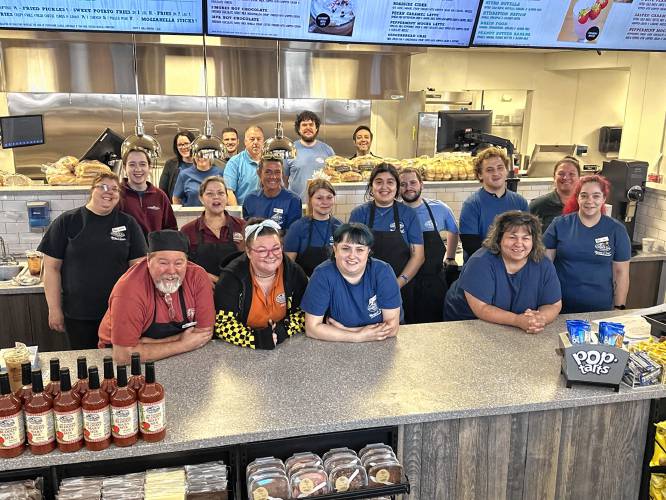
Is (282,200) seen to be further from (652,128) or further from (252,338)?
(652,128)

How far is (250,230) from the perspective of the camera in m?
2.88

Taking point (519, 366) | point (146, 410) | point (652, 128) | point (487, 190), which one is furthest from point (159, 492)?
point (652, 128)

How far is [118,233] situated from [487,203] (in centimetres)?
246

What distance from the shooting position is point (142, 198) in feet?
13.1

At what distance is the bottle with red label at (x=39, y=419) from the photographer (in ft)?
6.41

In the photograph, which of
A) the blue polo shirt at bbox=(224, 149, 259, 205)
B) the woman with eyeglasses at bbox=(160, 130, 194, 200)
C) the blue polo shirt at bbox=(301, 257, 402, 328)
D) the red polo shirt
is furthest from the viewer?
the woman with eyeglasses at bbox=(160, 130, 194, 200)

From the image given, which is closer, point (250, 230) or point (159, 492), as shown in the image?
point (159, 492)

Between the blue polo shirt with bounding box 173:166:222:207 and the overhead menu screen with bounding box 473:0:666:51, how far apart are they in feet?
8.04

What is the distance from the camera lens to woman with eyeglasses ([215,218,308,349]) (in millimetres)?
2824

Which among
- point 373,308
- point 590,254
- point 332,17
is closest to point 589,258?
point 590,254

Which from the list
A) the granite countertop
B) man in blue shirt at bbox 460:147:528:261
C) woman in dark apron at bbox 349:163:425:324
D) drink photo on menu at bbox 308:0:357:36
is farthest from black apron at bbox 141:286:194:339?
man in blue shirt at bbox 460:147:528:261

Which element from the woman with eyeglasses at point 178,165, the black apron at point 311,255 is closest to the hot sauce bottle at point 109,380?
the black apron at point 311,255

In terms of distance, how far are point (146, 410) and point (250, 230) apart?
1056mm

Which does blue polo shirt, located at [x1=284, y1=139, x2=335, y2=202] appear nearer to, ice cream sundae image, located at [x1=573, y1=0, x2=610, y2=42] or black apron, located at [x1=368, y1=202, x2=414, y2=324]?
black apron, located at [x1=368, y1=202, x2=414, y2=324]
